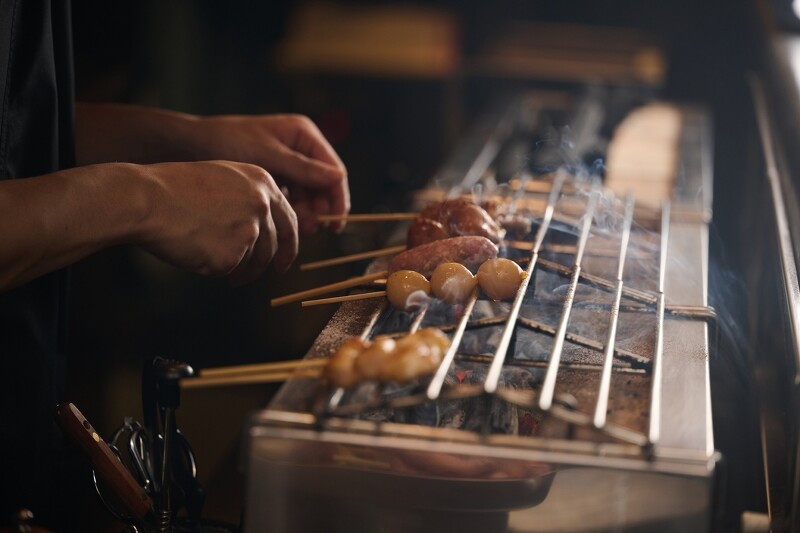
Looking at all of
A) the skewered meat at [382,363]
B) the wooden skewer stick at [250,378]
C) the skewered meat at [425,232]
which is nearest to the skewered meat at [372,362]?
the skewered meat at [382,363]

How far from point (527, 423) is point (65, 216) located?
3.42ft

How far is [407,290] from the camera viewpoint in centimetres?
202

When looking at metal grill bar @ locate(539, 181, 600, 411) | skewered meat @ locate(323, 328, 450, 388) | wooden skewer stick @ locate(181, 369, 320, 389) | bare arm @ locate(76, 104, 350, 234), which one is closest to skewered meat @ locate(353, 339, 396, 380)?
skewered meat @ locate(323, 328, 450, 388)

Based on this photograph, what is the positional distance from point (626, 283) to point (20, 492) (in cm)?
164

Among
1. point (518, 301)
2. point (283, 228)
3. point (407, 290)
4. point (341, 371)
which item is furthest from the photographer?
point (283, 228)

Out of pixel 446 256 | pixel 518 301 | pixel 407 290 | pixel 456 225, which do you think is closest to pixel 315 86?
pixel 456 225

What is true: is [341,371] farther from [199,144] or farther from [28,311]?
[199,144]

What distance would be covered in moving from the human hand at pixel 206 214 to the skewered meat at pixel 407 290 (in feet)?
1.07

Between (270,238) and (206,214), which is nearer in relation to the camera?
(206,214)

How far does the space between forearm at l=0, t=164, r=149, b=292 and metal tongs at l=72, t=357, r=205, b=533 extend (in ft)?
0.98

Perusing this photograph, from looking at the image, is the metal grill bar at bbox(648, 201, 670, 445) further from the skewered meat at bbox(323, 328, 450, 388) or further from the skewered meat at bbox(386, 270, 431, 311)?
the skewered meat at bbox(386, 270, 431, 311)

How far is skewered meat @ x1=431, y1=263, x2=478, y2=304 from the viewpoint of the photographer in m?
2.06

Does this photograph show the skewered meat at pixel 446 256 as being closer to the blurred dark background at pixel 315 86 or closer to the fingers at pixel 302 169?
the fingers at pixel 302 169

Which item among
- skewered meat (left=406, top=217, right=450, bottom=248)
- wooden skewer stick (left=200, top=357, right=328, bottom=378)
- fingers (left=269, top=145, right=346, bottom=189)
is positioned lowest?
wooden skewer stick (left=200, top=357, right=328, bottom=378)
